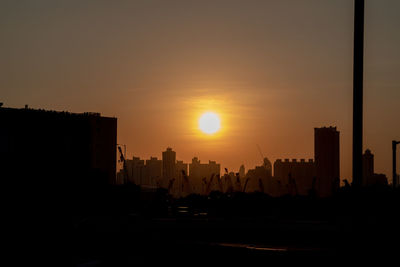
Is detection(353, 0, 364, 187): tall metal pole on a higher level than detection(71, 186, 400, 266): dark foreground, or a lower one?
higher

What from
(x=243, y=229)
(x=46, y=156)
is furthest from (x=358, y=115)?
(x=243, y=229)

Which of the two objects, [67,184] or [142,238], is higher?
[67,184]

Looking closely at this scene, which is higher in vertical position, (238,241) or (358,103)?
(358,103)

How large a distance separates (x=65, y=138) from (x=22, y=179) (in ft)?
9.84

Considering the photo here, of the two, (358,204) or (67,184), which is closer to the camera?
(358,204)

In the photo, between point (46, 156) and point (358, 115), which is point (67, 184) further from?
point (358, 115)

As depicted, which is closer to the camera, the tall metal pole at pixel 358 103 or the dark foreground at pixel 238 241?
the tall metal pole at pixel 358 103

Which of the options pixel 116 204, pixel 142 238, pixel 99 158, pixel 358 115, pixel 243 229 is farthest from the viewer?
pixel 99 158

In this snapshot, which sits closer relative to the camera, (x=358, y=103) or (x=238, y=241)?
(x=358, y=103)

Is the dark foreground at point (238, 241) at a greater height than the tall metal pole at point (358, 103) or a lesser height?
lesser

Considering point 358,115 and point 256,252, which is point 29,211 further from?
point 358,115

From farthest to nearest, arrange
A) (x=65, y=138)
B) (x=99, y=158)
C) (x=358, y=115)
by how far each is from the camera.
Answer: (x=99, y=158) < (x=65, y=138) < (x=358, y=115)

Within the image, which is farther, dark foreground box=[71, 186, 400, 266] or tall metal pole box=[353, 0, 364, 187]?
dark foreground box=[71, 186, 400, 266]

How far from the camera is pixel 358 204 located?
14242mm
